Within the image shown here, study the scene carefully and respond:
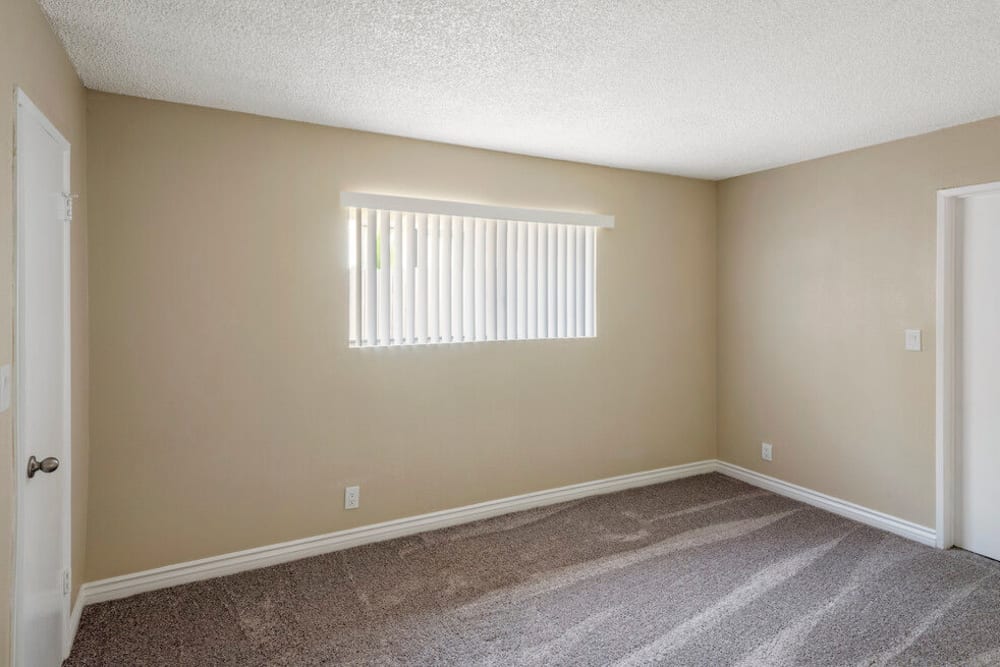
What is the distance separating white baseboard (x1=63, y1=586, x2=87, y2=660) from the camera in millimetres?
2199

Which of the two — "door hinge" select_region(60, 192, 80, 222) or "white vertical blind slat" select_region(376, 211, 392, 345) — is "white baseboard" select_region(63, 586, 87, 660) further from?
"white vertical blind slat" select_region(376, 211, 392, 345)

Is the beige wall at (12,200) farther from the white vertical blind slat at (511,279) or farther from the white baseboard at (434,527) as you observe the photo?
the white vertical blind slat at (511,279)

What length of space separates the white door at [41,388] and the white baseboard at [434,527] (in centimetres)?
47

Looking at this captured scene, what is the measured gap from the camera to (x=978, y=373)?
3102 millimetres

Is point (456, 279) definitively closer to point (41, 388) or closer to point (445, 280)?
point (445, 280)

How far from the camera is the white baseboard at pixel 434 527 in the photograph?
2699mm

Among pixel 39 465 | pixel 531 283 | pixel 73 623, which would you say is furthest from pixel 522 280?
pixel 73 623

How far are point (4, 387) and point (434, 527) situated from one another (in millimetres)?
2390

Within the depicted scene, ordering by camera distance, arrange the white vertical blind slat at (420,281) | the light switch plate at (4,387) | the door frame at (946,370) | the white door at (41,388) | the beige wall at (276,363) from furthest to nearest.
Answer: the white vertical blind slat at (420,281) → the door frame at (946,370) → the beige wall at (276,363) → the white door at (41,388) → the light switch plate at (4,387)

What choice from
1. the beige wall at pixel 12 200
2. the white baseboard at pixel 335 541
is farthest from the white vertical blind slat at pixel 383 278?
the beige wall at pixel 12 200

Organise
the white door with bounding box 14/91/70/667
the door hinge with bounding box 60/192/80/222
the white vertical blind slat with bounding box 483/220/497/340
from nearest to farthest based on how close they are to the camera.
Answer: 1. the white door with bounding box 14/91/70/667
2. the door hinge with bounding box 60/192/80/222
3. the white vertical blind slat with bounding box 483/220/497/340

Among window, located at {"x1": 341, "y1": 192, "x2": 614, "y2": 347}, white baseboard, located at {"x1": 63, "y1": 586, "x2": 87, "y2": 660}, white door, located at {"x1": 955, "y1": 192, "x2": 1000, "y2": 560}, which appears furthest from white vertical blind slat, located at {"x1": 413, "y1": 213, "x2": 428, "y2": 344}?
white door, located at {"x1": 955, "y1": 192, "x2": 1000, "y2": 560}

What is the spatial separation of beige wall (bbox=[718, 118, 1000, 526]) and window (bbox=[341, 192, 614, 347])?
127cm

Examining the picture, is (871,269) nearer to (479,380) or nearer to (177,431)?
(479,380)
